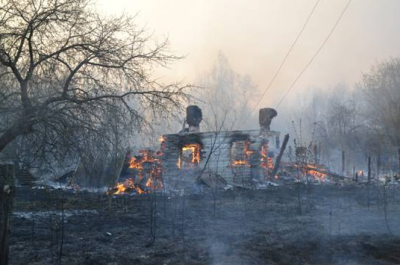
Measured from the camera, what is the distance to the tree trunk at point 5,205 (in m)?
4.20

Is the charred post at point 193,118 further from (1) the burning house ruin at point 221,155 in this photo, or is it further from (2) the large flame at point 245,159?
(2) the large flame at point 245,159

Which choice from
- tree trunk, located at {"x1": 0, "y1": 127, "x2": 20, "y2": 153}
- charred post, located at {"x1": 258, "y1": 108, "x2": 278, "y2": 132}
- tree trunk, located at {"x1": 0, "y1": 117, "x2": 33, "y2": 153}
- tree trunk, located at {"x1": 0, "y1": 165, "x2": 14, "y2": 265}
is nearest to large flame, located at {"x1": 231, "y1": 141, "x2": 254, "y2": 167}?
charred post, located at {"x1": 258, "y1": 108, "x2": 278, "y2": 132}

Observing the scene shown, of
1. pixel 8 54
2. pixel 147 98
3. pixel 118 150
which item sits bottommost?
pixel 118 150

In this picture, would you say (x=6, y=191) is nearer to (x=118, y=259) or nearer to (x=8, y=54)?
(x=118, y=259)

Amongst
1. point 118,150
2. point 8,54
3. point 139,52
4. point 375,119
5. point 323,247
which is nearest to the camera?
point 323,247

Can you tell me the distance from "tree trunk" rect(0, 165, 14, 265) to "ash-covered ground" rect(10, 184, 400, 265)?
126 centimetres

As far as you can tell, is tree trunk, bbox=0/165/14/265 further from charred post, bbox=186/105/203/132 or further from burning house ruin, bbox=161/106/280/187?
charred post, bbox=186/105/203/132

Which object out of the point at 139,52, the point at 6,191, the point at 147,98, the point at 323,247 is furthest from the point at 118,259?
the point at 139,52

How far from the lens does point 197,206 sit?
39.1 feet

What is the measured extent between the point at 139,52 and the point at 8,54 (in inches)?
134

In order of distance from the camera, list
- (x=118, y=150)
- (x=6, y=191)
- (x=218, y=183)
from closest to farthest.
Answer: (x=6, y=191)
(x=118, y=150)
(x=218, y=183)

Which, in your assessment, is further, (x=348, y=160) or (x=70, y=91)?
(x=348, y=160)

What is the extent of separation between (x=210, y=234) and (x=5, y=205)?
4.40 meters

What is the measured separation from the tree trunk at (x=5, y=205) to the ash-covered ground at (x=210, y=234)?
1.26m
